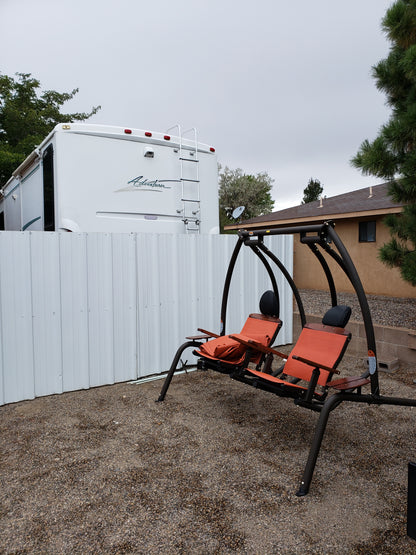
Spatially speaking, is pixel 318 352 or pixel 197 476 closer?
pixel 197 476

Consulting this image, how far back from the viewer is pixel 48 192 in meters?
5.05

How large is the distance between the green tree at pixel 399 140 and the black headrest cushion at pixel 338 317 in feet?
7.94

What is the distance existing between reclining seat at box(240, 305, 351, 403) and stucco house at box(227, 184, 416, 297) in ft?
22.0

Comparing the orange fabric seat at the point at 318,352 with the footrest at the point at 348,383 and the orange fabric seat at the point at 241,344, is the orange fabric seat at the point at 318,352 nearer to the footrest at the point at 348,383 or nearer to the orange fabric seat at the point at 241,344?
the footrest at the point at 348,383

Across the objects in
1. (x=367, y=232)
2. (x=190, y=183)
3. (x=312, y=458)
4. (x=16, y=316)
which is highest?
(x=190, y=183)

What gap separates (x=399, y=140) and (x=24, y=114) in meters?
16.7

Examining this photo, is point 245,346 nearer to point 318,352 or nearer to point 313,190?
point 318,352

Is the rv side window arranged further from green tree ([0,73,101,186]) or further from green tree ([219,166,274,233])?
green tree ([219,166,274,233])

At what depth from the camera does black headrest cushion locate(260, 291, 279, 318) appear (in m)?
4.17

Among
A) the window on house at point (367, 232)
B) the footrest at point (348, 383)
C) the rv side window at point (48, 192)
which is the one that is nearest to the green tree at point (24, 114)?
the rv side window at point (48, 192)

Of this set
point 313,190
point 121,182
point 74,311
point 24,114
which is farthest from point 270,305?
point 313,190

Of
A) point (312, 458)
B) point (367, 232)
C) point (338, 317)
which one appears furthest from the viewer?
point (367, 232)

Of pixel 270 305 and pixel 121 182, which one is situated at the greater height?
pixel 121 182

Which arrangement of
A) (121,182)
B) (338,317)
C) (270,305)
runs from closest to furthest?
(338,317) → (270,305) → (121,182)
